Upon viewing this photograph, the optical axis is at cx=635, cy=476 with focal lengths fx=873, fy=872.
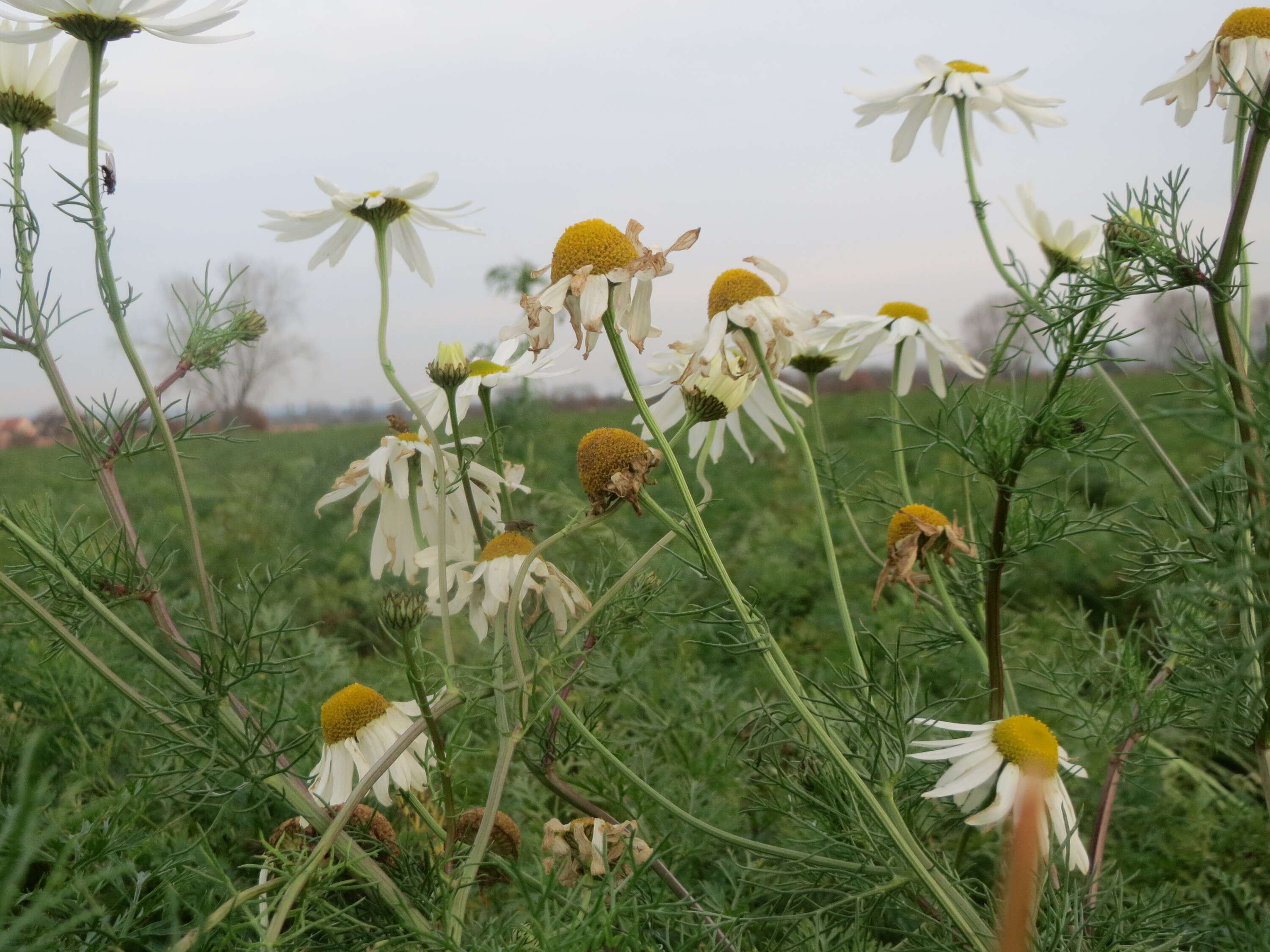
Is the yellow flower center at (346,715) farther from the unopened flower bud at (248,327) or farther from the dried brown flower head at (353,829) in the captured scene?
the unopened flower bud at (248,327)

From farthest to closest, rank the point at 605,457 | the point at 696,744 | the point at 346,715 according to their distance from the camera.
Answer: the point at 696,744 < the point at 346,715 < the point at 605,457

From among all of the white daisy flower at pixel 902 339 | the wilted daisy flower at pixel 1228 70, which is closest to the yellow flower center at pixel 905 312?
the white daisy flower at pixel 902 339

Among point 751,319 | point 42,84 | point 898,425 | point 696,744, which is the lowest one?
point 696,744

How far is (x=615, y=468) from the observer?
29.1 inches

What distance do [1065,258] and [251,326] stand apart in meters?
0.99

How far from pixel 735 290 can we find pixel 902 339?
11.1 inches

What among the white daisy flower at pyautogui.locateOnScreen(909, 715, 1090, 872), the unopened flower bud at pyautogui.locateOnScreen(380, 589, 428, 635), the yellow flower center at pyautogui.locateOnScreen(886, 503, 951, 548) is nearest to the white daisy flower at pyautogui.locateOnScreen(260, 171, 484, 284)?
the unopened flower bud at pyautogui.locateOnScreen(380, 589, 428, 635)

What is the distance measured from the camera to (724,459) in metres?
4.60

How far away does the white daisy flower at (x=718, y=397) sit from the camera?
0.81 m

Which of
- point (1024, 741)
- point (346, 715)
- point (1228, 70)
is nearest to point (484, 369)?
point (346, 715)

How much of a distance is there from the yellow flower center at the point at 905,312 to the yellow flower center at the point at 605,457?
1.54ft

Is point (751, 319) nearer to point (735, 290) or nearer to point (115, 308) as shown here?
point (735, 290)

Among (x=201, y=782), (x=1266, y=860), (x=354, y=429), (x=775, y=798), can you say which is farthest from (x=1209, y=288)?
(x=354, y=429)

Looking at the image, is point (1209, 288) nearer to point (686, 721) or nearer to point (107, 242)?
point (686, 721)
